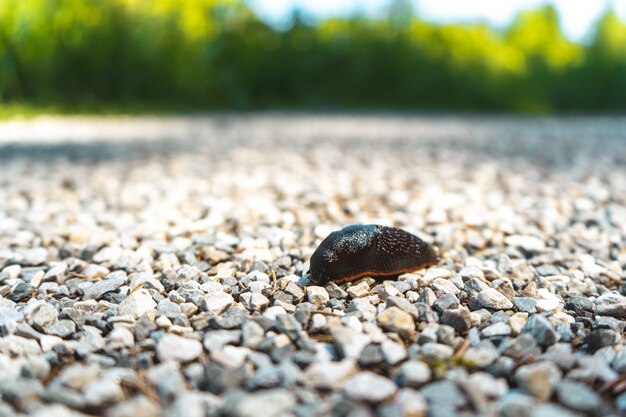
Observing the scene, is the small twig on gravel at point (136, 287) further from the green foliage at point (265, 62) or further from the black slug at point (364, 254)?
the green foliage at point (265, 62)

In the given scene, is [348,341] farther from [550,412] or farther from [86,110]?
[86,110]

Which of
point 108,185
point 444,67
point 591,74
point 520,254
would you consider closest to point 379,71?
point 444,67

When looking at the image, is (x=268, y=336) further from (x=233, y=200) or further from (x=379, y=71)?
(x=379, y=71)

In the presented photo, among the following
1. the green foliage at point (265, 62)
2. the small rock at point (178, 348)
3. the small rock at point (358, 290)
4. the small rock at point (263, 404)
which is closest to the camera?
the small rock at point (263, 404)

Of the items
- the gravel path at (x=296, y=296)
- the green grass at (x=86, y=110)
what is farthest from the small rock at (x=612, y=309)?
the green grass at (x=86, y=110)

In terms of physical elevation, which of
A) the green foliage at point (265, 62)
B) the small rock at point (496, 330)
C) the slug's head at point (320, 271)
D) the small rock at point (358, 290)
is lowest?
the small rock at point (496, 330)

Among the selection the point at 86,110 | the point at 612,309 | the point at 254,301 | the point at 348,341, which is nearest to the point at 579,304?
the point at 612,309
